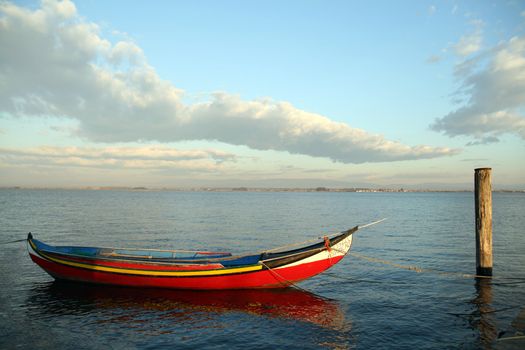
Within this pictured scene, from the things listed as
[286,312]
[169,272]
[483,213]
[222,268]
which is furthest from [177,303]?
[483,213]

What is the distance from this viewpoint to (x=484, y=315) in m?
12.7

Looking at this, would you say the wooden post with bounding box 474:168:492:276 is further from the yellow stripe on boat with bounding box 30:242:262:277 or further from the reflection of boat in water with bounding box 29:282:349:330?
the yellow stripe on boat with bounding box 30:242:262:277

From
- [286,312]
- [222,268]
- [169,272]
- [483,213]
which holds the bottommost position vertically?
[286,312]

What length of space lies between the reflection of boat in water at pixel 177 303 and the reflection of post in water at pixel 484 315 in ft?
13.6

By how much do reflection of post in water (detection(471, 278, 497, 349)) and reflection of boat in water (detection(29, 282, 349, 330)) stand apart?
13.6 ft

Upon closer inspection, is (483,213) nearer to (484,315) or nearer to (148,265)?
(484,315)

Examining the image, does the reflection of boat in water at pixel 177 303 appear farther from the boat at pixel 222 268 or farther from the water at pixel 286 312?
the boat at pixel 222 268

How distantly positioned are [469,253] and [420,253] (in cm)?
335

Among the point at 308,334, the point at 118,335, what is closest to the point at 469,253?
the point at 308,334

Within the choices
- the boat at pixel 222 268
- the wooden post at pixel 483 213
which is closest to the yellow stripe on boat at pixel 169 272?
the boat at pixel 222 268

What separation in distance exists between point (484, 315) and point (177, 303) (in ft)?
37.7

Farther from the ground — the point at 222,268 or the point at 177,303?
the point at 222,268

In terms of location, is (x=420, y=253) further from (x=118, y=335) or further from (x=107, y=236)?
(x=107, y=236)

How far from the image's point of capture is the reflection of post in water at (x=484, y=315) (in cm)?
1076
